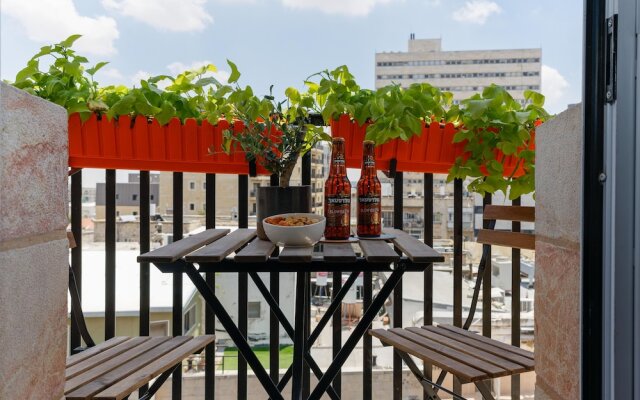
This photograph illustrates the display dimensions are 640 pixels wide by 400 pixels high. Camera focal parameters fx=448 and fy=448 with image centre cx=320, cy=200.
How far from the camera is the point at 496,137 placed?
6.58ft

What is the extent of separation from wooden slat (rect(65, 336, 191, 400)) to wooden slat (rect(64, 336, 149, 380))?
0.12 feet

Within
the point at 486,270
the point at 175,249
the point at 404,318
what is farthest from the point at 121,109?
the point at 486,270

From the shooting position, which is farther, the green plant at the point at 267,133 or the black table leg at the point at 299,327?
the green plant at the point at 267,133

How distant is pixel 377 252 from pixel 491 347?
2.35 feet

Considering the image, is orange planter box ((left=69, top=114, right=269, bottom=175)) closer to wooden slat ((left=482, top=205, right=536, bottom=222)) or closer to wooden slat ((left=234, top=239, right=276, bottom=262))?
wooden slat ((left=234, top=239, right=276, bottom=262))

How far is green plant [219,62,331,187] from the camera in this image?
160 centimetres

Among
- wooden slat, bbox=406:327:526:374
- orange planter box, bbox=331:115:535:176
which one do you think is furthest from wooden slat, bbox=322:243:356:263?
orange planter box, bbox=331:115:535:176

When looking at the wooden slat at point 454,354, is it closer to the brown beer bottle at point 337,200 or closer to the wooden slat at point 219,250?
the brown beer bottle at point 337,200

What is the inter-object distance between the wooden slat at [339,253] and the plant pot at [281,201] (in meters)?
0.23

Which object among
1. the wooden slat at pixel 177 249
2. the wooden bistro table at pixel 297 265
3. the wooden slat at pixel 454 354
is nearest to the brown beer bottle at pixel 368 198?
the wooden bistro table at pixel 297 265

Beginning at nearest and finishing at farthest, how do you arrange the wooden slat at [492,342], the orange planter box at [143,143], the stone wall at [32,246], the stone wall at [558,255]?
1. the stone wall at [32,246]
2. the stone wall at [558,255]
3. the wooden slat at [492,342]
4. the orange planter box at [143,143]

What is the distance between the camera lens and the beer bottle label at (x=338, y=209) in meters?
1.55

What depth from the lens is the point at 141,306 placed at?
6.66 feet

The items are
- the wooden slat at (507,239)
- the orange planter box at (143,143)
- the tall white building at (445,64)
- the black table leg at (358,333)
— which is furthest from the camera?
the tall white building at (445,64)
